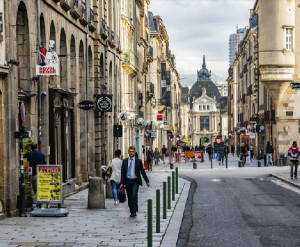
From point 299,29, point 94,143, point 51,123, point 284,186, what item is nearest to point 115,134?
point 94,143

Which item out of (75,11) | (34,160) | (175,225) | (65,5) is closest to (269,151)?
(75,11)

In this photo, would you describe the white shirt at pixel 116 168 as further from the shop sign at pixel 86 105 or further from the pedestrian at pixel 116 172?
the shop sign at pixel 86 105

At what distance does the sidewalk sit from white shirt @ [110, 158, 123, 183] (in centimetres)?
95

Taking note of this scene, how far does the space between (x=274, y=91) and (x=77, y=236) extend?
39.8 m

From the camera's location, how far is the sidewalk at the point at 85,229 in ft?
42.2

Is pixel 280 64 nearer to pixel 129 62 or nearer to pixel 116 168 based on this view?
pixel 129 62

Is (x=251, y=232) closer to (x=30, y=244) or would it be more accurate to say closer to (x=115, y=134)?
(x=30, y=244)

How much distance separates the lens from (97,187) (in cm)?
1889

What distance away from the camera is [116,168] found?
19922 millimetres

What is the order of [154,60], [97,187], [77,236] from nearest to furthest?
[77,236]
[97,187]
[154,60]

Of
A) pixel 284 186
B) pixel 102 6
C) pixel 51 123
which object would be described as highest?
pixel 102 6

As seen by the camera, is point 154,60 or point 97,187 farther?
point 154,60

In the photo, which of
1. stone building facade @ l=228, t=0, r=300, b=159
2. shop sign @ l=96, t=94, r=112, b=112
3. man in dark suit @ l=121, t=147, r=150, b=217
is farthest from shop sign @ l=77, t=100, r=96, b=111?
stone building facade @ l=228, t=0, r=300, b=159

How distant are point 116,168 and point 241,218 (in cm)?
434
